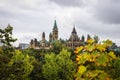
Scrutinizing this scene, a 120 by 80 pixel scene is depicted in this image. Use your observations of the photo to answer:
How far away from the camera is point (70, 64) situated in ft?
247

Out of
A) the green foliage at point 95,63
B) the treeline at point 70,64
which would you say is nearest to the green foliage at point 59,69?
the treeline at point 70,64

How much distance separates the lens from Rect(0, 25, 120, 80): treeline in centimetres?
897

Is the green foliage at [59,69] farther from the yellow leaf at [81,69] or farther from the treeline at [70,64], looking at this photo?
the yellow leaf at [81,69]

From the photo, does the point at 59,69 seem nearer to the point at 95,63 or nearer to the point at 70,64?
the point at 70,64

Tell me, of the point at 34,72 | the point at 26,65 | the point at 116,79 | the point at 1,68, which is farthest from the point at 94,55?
the point at 34,72

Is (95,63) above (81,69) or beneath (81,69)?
above

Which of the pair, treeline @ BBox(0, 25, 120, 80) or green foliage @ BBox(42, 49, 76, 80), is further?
green foliage @ BBox(42, 49, 76, 80)

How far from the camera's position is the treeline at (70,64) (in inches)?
353

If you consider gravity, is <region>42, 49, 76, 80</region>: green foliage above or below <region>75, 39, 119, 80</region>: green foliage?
below

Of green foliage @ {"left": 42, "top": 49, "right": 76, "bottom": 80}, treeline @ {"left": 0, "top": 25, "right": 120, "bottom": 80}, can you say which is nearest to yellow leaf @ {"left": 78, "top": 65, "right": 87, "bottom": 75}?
treeline @ {"left": 0, "top": 25, "right": 120, "bottom": 80}

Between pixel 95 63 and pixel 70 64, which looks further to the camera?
pixel 70 64

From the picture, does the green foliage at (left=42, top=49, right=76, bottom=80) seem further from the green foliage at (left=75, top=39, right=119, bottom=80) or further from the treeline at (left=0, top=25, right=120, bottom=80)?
the green foliage at (left=75, top=39, right=119, bottom=80)

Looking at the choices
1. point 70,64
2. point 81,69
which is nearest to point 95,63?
point 81,69

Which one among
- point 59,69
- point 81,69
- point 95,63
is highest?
point 95,63
